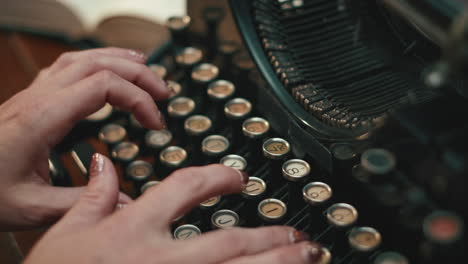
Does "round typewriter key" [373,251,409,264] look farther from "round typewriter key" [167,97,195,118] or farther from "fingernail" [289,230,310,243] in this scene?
"round typewriter key" [167,97,195,118]

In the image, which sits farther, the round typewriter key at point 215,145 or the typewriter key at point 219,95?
the typewriter key at point 219,95

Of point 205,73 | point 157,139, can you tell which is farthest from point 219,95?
point 157,139

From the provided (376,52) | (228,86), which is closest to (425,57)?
(376,52)

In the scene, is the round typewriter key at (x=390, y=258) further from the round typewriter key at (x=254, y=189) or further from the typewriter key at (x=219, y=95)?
the typewriter key at (x=219, y=95)

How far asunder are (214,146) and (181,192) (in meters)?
0.57

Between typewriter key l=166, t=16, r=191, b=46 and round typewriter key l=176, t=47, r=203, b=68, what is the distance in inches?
1.7

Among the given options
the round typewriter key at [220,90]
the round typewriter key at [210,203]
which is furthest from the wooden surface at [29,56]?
the round typewriter key at [210,203]

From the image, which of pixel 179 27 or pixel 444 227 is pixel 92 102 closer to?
pixel 179 27

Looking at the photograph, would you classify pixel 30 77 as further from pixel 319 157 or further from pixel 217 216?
→ pixel 319 157

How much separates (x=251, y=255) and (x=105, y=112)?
960mm

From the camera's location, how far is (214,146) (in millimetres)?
1593

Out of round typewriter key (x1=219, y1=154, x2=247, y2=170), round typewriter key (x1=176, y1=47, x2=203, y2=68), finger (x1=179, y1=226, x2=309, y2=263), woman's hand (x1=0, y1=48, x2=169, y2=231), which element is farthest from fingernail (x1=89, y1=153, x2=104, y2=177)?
round typewriter key (x1=176, y1=47, x2=203, y2=68)

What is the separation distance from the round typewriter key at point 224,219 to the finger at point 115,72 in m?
0.36

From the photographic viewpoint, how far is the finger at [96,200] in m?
1.03
